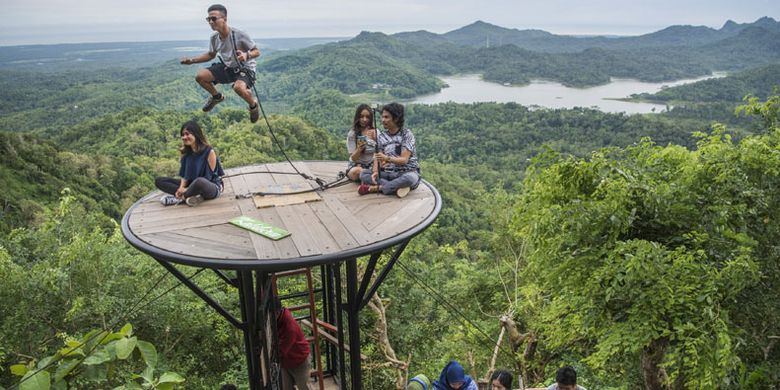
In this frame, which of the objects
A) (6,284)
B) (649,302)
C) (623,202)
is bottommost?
(6,284)

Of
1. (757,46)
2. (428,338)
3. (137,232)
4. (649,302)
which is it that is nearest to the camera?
(137,232)

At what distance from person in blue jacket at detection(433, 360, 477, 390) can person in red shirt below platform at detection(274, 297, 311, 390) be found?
3.81 ft

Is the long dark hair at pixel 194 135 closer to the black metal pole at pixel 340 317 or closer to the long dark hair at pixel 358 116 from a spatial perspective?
the long dark hair at pixel 358 116

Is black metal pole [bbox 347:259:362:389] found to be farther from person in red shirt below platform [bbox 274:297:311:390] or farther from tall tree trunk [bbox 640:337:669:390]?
tall tree trunk [bbox 640:337:669:390]

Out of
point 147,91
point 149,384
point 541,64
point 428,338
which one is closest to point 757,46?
point 541,64

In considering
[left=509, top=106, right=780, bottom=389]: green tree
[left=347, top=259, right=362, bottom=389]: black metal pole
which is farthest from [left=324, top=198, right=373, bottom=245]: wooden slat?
[left=509, top=106, right=780, bottom=389]: green tree

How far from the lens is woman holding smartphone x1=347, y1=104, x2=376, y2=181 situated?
457 centimetres

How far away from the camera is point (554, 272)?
219 inches

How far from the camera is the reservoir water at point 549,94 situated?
9786cm

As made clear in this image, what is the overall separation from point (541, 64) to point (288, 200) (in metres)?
154

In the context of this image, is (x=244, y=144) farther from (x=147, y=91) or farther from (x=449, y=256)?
(x=147, y=91)

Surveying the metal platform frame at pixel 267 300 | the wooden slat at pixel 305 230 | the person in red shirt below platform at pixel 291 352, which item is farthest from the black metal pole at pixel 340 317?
the wooden slat at pixel 305 230

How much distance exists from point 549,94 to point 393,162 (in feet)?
395

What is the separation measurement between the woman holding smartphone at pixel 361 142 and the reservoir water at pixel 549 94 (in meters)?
94.8
